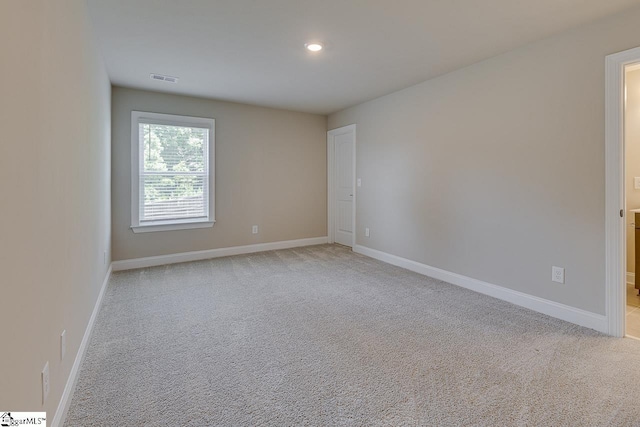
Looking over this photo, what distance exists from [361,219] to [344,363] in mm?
3433

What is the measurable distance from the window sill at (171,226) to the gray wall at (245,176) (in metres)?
0.07

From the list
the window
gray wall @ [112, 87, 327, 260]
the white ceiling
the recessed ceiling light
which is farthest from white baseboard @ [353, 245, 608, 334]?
the window

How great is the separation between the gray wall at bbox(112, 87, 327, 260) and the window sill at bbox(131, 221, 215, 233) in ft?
0.22

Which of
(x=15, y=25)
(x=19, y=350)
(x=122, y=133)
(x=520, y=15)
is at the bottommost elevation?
(x=19, y=350)

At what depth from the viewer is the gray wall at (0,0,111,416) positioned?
1004 millimetres

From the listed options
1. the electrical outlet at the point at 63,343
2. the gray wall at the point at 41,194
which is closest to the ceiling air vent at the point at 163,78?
the gray wall at the point at 41,194

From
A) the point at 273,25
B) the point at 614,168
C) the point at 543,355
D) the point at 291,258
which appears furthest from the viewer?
the point at 291,258

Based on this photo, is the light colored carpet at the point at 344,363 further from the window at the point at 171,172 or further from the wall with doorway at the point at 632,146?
the wall with doorway at the point at 632,146

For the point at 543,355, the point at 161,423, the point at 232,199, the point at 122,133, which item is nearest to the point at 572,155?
the point at 543,355

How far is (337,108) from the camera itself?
5562mm

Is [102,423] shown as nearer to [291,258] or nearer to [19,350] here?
[19,350]

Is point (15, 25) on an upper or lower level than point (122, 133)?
lower

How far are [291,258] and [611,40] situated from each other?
13.9 feet

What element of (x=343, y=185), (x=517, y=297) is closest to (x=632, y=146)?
(x=517, y=297)
